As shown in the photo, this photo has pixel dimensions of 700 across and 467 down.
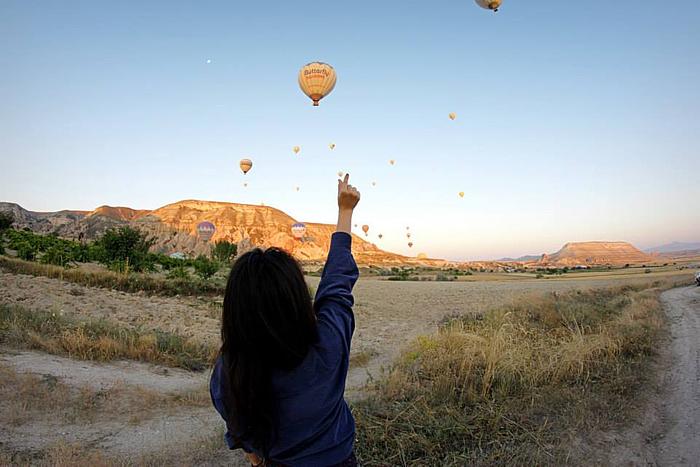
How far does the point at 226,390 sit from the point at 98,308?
14.3 meters

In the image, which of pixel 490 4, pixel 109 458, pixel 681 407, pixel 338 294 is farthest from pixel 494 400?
pixel 490 4

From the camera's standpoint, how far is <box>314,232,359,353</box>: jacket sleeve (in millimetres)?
1799

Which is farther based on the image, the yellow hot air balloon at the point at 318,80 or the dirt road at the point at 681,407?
the yellow hot air balloon at the point at 318,80

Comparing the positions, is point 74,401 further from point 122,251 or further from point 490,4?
point 122,251

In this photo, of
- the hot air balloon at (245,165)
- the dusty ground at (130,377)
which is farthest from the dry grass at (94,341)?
the hot air balloon at (245,165)

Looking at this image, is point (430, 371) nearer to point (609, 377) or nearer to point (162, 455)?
point (609, 377)

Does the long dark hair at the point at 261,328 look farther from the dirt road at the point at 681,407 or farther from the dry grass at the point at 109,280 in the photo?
the dry grass at the point at 109,280

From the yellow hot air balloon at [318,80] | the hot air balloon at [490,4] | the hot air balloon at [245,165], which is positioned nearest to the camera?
the hot air balloon at [490,4]

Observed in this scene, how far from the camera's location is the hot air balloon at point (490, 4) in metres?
15.1

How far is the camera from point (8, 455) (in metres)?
4.43

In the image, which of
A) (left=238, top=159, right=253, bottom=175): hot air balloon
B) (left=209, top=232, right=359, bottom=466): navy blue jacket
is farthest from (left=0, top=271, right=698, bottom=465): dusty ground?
(left=238, top=159, right=253, bottom=175): hot air balloon

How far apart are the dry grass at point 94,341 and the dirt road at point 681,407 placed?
24.5ft

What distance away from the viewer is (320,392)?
1743 millimetres

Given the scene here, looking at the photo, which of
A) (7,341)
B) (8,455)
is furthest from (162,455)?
(7,341)
